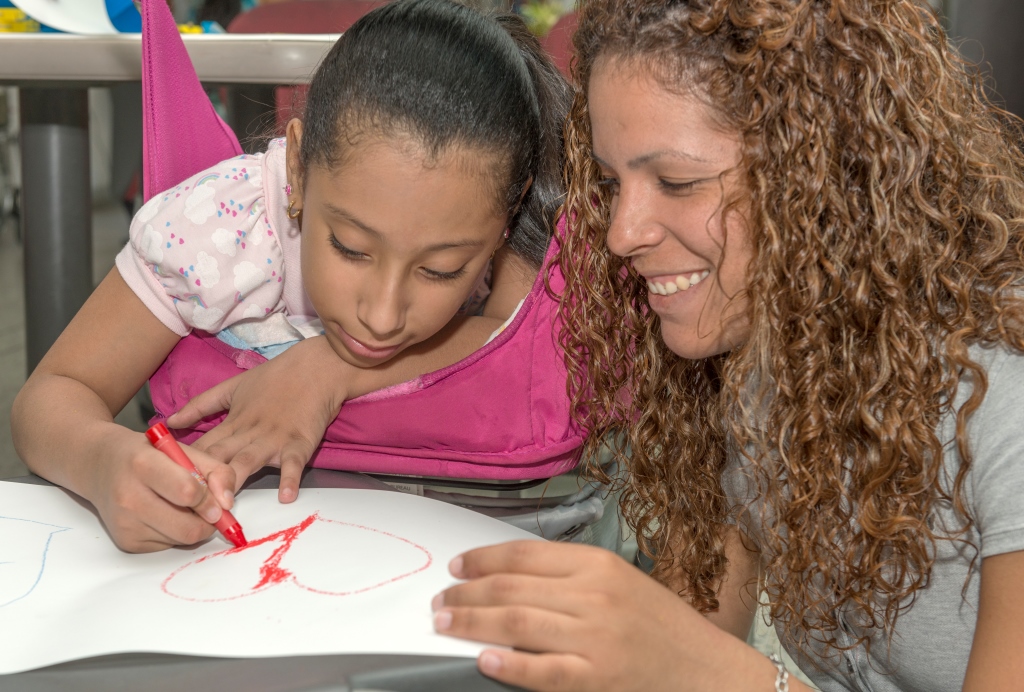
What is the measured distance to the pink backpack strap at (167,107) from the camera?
0.84 meters

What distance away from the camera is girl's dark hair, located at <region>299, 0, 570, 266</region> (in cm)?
74

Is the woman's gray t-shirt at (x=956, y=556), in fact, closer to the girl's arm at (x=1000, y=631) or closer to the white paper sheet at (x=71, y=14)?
the girl's arm at (x=1000, y=631)

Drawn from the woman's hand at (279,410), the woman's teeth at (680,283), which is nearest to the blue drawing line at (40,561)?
the woman's hand at (279,410)

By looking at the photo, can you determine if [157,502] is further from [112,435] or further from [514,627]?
[514,627]

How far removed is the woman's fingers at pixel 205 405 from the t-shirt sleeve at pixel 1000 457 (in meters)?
0.56

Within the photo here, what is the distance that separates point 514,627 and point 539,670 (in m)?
0.02

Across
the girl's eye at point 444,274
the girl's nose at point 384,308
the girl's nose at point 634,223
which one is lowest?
the girl's nose at point 384,308

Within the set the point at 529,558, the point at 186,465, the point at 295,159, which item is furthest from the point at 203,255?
the point at 529,558

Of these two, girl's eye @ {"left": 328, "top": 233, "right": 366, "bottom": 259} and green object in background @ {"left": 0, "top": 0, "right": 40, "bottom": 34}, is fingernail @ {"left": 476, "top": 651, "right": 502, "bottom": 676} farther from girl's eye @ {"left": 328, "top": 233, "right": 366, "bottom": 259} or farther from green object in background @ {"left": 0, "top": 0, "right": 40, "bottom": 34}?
green object in background @ {"left": 0, "top": 0, "right": 40, "bottom": 34}

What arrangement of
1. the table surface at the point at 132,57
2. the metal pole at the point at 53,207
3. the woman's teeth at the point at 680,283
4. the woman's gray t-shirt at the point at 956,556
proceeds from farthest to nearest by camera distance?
the metal pole at the point at 53,207 → the table surface at the point at 132,57 → the woman's teeth at the point at 680,283 → the woman's gray t-shirt at the point at 956,556

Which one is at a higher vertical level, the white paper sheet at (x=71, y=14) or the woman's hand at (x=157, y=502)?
the white paper sheet at (x=71, y=14)

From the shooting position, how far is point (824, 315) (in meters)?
0.63

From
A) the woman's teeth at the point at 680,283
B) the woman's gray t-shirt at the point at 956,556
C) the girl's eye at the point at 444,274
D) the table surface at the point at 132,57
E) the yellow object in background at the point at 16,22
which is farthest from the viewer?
the yellow object in background at the point at 16,22

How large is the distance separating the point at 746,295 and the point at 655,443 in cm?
21
